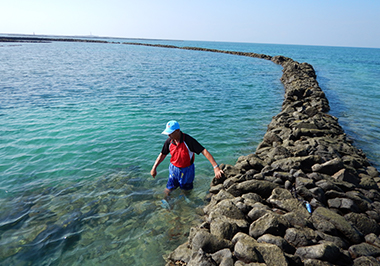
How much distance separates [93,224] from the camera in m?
6.11

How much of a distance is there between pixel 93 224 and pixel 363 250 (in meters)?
5.80

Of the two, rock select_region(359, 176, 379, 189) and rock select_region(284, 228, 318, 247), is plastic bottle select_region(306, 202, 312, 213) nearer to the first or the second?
rock select_region(284, 228, 318, 247)

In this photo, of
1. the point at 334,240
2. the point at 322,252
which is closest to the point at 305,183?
the point at 334,240

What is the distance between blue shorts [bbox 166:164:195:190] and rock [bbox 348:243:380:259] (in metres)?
3.88

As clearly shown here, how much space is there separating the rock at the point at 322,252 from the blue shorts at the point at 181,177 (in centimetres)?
340

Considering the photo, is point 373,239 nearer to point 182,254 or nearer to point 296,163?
point 296,163

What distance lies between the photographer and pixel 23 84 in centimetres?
2217

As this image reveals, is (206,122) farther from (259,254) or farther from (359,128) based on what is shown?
(259,254)

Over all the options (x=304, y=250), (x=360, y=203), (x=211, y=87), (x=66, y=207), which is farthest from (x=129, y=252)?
(x=211, y=87)

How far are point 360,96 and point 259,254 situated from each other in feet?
79.7

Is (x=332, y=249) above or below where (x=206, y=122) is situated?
above

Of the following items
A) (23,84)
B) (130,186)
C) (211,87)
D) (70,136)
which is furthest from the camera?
(211,87)

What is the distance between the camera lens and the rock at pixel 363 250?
13.5 ft

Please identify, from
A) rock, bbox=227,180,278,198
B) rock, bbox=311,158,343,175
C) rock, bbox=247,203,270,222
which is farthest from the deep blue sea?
rock, bbox=311,158,343,175
